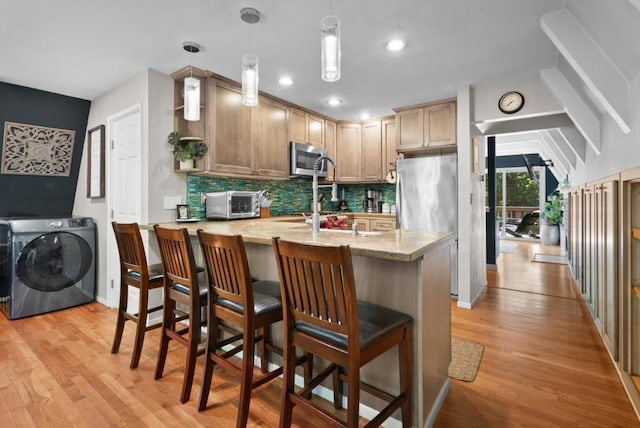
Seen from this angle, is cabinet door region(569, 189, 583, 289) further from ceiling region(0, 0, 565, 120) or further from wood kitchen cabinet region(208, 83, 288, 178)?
wood kitchen cabinet region(208, 83, 288, 178)

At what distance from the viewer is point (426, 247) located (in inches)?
59.5

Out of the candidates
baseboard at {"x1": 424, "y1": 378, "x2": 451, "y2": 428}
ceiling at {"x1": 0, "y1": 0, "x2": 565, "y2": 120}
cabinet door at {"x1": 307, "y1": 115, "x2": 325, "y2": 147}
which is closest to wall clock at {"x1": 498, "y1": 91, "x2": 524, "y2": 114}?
ceiling at {"x1": 0, "y1": 0, "x2": 565, "y2": 120}

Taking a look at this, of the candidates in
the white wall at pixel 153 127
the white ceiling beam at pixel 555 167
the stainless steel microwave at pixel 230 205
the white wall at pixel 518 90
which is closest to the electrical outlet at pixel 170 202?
the white wall at pixel 153 127

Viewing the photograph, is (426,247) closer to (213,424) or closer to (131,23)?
(213,424)

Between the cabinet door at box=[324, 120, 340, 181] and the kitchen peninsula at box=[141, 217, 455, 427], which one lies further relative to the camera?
the cabinet door at box=[324, 120, 340, 181]

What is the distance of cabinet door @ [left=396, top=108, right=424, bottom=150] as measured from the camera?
163 inches

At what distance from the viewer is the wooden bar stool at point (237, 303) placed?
1.60 m

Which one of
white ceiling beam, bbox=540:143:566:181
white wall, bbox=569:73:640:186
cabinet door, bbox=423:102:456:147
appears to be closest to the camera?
white wall, bbox=569:73:640:186

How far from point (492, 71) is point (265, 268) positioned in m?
2.88

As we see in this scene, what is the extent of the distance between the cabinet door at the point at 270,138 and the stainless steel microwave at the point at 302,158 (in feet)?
0.27

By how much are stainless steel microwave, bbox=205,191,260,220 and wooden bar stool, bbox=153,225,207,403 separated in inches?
49.5

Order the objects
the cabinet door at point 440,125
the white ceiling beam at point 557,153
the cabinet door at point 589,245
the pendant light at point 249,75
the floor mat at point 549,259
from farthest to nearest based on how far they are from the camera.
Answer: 1. the floor mat at point 549,259
2. the white ceiling beam at point 557,153
3. the cabinet door at point 440,125
4. the cabinet door at point 589,245
5. the pendant light at point 249,75

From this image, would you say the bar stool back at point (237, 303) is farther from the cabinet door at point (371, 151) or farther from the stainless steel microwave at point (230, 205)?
the cabinet door at point (371, 151)

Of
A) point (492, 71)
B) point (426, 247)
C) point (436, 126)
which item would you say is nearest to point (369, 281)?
point (426, 247)
